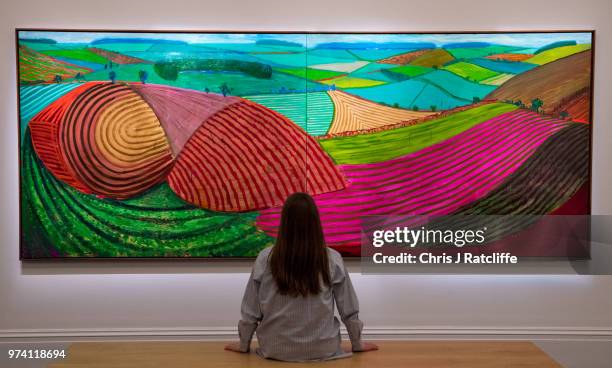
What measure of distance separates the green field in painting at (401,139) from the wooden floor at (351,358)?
3.77 feet

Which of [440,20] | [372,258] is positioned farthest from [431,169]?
[440,20]

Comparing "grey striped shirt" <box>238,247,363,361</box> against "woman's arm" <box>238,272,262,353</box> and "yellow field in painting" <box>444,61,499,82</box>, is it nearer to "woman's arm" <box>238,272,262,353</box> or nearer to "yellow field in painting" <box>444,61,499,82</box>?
"woman's arm" <box>238,272,262,353</box>

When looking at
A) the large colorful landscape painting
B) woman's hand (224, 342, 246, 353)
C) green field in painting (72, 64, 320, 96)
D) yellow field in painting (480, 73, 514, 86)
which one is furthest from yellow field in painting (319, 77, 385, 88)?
woman's hand (224, 342, 246, 353)

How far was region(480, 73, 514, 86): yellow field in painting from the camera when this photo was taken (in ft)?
11.7

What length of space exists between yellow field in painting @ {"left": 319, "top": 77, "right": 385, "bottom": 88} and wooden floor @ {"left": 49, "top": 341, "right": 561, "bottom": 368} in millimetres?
1490

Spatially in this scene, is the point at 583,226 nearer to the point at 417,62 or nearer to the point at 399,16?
the point at 417,62

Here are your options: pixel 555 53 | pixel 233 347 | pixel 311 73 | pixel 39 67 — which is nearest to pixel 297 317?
pixel 233 347

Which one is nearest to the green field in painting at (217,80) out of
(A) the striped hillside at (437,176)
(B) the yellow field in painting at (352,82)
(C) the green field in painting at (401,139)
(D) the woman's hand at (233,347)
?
(B) the yellow field in painting at (352,82)

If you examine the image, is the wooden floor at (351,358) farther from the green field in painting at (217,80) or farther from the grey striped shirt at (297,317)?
the green field in painting at (217,80)

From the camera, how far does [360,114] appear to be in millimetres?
3539

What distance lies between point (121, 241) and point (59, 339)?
2.26 feet

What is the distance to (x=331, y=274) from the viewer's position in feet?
8.30

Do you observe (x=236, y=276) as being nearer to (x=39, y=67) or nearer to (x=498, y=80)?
(x=39, y=67)

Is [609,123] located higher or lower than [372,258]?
→ higher
